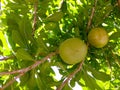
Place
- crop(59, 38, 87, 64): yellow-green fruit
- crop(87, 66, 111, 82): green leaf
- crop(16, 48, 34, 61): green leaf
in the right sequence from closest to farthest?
crop(16, 48, 34, 61): green leaf < crop(59, 38, 87, 64): yellow-green fruit < crop(87, 66, 111, 82): green leaf

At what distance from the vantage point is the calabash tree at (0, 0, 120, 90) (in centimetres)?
280

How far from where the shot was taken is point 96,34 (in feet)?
9.63

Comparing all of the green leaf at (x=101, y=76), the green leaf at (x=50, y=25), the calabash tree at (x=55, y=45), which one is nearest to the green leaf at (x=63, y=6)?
Result: the calabash tree at (x=55, y=45)

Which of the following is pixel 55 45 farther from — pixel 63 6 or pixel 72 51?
pixel 63 6

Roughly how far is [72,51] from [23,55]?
17.5 inches

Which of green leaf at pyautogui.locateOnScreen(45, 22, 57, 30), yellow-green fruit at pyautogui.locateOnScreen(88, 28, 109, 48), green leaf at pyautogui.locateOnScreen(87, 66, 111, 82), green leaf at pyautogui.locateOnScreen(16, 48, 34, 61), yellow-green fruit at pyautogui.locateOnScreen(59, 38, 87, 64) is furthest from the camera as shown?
green leaf at pyautogui.locateOnScreen(45, 22, 57, 30)

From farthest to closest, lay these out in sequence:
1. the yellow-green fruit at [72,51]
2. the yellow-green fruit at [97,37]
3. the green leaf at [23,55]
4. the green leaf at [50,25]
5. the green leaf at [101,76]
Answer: the green leaf at [50,25] → the green leaf at [101,76] → the yellow-green fruit at [97,37] → the yellow-green fruit at [72,51] → the green leaf at [23,55]

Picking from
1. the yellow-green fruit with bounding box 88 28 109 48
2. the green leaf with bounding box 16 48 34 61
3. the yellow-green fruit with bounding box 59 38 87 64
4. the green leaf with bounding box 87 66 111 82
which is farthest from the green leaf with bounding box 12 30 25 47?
the green leaf with bounding box 87 66 111 82

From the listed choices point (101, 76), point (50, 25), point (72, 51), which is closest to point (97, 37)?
point (72, 51)

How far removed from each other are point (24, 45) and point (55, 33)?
63 centimetres

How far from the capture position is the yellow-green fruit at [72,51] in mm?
2738

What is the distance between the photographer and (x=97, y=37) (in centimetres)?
292

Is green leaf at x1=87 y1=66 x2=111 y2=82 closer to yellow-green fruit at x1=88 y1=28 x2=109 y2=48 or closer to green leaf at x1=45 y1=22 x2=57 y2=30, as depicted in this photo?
yellow-green fruit at x1=88 y1=28 x2=109 y2=48

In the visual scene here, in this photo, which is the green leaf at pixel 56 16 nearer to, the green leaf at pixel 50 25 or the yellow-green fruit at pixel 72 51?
the green leaf at pixel 50 25
